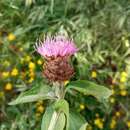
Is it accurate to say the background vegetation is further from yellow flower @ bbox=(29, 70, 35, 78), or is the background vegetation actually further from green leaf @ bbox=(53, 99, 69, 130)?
green leaf @ bbox=(53, 99, 69, 130)

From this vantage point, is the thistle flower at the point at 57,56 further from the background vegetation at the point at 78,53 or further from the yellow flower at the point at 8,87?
the yellow flower at the point at 8,87

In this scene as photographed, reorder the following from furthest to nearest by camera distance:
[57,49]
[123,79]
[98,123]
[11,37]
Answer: [11,37]
[123,79]
[98,123]
[57,49]

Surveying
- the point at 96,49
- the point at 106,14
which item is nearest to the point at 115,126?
the point at 96,49

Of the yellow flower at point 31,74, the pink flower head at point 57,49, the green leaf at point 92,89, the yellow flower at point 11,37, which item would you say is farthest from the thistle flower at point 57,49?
the yellow flower at point 11,37

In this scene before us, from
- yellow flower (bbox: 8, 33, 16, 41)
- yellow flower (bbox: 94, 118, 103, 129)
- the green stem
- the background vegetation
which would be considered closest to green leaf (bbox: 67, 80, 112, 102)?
the green stem

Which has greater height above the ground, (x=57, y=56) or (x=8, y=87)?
(x=57, y=56)

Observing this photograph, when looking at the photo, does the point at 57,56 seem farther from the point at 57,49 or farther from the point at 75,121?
the point at 75,121

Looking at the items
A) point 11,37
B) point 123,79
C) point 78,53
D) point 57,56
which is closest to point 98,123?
point 123,79

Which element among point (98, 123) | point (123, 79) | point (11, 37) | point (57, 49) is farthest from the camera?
point (11, 37)
